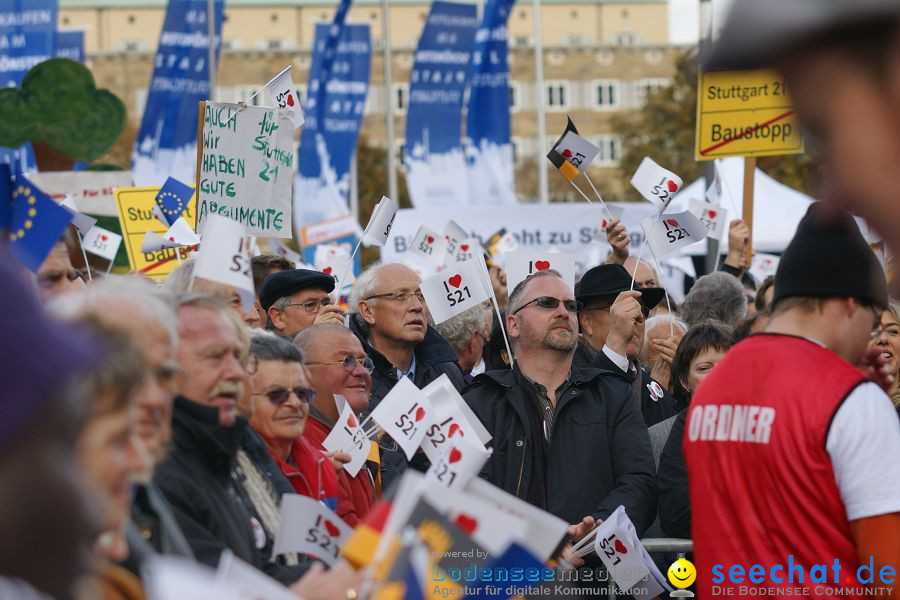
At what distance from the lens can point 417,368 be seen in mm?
7898

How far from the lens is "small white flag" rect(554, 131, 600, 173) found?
9.34 metres

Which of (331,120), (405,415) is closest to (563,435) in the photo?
(405,415)

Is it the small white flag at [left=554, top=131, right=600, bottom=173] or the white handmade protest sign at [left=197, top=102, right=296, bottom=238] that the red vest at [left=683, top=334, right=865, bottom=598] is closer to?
the white handmade protest sign at [left=197, top=102, right=296, bottom=238]

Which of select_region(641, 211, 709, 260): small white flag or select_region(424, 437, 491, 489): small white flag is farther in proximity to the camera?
select_region(641, 211, 709, 260): small white flag

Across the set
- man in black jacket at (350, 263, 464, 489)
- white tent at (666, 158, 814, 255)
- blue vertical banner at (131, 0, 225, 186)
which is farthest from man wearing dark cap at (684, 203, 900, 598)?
blue vertical banner at (131, 0, 225, 186)

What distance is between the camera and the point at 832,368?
3752 millimetres

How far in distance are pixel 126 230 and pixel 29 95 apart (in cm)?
892

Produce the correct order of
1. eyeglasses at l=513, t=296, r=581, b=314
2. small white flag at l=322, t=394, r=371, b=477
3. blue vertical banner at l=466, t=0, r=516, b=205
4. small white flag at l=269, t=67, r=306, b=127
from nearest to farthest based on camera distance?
small white flag at l=322, t=394, r=371, b=477, eyeglasses at l=513, t=296, r=581, b=314, small white flag at l=269, t=67, r=306, b=127, blue vertical banner at l=466, t=0, r=516, b=205

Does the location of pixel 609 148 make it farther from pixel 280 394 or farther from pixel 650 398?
pixel 280 394

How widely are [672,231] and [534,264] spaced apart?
1.56m

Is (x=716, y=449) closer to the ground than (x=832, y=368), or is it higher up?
closer to the ground

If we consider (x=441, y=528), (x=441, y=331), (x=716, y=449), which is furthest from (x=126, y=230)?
(x=441, y=528)

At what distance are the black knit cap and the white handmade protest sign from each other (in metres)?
3.57

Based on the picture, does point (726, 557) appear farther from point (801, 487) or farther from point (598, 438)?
point (598, 438)
